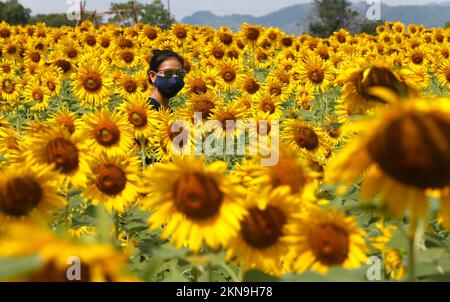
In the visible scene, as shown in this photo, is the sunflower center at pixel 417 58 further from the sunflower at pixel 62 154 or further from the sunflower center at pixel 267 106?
the sunflower at pixel 62 154

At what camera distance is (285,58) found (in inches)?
466

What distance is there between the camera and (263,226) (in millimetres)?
2314

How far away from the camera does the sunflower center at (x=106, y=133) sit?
14.4 ft

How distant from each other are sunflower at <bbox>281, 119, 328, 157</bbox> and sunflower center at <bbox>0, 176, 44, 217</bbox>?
8.60 ft

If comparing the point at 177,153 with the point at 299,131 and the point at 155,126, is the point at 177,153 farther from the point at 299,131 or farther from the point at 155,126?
the point at 299,131

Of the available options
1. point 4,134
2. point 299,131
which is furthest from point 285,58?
point 4,134

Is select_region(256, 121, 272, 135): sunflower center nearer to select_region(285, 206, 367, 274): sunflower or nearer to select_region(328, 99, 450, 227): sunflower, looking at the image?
select_region(285, 206, 367, 274): sunflower

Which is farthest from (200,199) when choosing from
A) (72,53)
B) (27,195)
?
(72,53)

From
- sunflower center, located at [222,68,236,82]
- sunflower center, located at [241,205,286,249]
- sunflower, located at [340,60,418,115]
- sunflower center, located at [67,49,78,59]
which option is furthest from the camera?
sunflower center, located at [67,49,78,59]

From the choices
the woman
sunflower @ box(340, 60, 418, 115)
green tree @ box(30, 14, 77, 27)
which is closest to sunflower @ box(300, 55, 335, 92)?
the woman

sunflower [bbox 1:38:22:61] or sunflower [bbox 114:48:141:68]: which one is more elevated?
sunflower [bbox 1:38:22:61]

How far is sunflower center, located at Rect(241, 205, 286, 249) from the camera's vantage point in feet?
7.55

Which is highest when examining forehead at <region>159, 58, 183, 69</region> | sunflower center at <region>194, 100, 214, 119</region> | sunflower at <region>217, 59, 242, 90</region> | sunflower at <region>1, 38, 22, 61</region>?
sunflower at <region>1, 38, 22, 61</region>

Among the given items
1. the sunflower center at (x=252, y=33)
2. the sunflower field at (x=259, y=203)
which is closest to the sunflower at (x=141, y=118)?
the sunflower field at (x=259, y=203)
